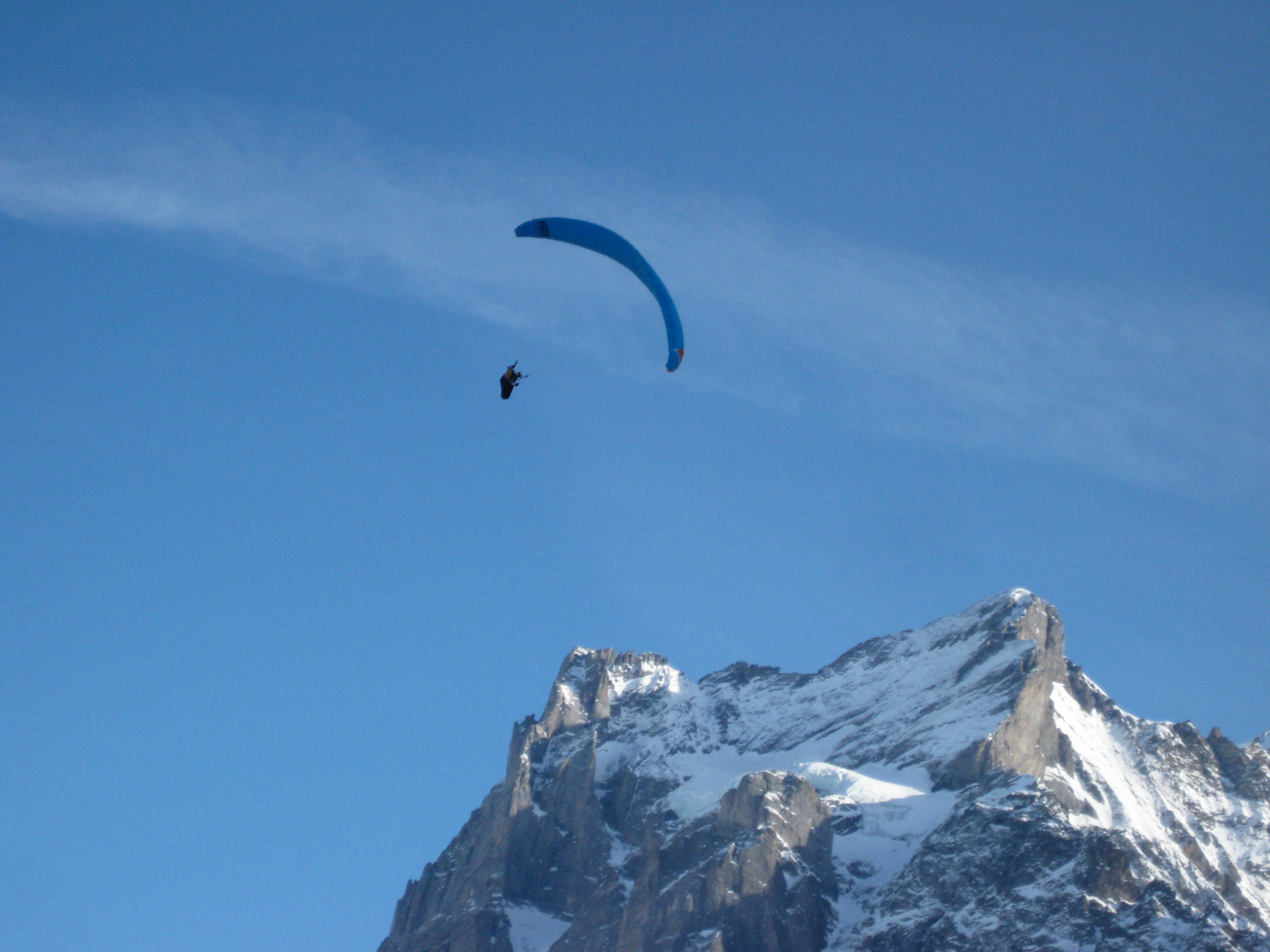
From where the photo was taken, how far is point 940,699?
196000mm

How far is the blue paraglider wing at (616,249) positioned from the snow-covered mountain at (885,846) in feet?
248

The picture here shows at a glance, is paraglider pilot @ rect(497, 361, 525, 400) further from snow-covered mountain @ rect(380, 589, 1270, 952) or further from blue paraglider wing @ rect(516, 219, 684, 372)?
snow-covered mountain @ rect(380, 589, 1270, 952)

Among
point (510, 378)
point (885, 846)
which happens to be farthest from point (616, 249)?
point (885, 846)

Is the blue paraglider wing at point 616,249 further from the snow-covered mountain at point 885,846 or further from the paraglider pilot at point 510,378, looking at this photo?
the snow-covered mountain at point 885,846

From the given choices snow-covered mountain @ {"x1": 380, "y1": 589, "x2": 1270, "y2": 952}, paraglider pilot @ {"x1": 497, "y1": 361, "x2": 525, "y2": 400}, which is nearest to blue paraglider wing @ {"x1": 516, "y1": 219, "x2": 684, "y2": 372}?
paraglider pilot @ {"x1": 497, "y1": 361, "x2": 525, "y2": 400}

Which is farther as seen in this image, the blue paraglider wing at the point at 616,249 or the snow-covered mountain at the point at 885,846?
the snow-covered mountain at the point at 885,846

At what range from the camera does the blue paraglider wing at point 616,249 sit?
7594cm

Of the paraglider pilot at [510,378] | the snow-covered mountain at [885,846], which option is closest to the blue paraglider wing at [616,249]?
the paraglider pilot at [510,378]

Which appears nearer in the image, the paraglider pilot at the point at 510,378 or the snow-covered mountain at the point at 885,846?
the paraglider pilot at the point at 510,378

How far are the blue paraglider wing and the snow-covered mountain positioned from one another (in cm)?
7547

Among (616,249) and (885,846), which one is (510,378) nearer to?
(616,249)

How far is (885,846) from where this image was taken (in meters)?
160

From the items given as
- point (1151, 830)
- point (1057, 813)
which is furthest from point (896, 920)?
point (1151, 830)

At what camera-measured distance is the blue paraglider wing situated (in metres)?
75.9
